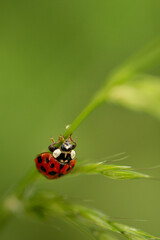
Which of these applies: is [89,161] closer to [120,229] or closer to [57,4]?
[120,229]

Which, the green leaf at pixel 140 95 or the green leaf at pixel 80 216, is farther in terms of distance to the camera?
the green leaf at pixel 140 95

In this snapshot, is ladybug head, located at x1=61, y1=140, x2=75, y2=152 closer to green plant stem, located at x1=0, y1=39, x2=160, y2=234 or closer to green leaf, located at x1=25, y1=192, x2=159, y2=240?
green plant stem, located at x1=0, y1=39, x2=160, y2=234

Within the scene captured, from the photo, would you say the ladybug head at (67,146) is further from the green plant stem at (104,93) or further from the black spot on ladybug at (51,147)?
the green plant stem at (104,93)

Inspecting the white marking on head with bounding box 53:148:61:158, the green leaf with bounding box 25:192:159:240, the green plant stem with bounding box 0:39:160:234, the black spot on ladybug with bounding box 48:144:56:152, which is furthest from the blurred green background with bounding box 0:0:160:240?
the green leaf with bounding box 25:192:159:240

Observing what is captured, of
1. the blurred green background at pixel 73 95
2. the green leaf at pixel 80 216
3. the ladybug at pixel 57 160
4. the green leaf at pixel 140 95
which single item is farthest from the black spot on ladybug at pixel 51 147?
the blurred green background at pixel 73 95

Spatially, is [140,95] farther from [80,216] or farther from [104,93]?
[80,216]
